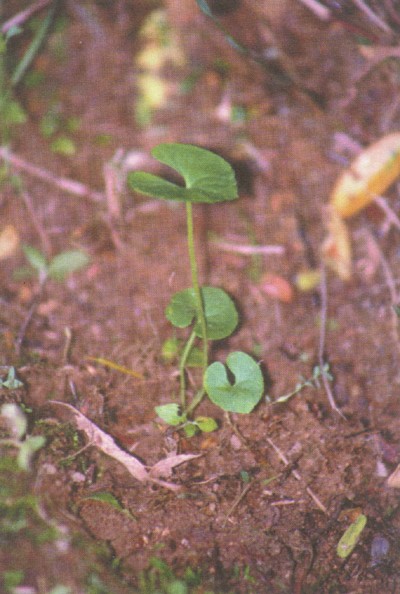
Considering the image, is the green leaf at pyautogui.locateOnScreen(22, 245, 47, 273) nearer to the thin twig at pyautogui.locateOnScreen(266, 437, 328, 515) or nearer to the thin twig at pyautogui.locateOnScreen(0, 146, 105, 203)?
the thin twig at pyautogui.locateOnScreen(0, 146, 105, 203)

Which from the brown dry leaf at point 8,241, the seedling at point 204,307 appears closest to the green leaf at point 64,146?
the brown dry leaf at point 8,241

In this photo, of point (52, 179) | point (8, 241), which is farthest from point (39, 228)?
point (52, 179)

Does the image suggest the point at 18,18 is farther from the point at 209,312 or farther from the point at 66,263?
the point at 209,312

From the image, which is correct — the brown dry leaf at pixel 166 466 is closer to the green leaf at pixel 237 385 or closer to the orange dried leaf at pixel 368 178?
the green leaf at pixel 237 385

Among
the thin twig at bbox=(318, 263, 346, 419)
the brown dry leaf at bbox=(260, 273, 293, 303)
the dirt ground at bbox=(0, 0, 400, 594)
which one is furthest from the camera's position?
the brown dry leaf at bbox=(260, 273, 293, 303)

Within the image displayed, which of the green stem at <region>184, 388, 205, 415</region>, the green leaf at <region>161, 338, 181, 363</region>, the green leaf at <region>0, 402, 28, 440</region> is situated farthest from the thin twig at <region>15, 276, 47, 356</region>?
the green stem at <region>184, 388, 205, 415</region>

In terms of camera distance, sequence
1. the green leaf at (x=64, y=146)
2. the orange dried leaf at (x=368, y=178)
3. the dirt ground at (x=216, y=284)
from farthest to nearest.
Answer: the green leaf at (x=64, y=146) → the orange dried leaf at (x=368, y=178) → the dirt ground at (x=216, y=284)

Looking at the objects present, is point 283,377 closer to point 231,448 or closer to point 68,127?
point 231,448
